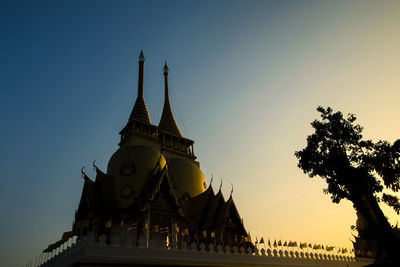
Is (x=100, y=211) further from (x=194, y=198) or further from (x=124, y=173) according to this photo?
(x=194, y=198)

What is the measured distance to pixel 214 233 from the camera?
80.4 feet

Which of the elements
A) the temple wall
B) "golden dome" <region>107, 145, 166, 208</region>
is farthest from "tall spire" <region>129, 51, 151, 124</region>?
the temple wall

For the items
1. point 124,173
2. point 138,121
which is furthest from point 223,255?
point 138,121

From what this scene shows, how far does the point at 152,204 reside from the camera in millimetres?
22234

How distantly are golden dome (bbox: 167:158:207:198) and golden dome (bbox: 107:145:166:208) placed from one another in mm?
3562

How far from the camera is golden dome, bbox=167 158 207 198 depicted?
30266 mm

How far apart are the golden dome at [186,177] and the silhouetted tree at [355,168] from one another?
1400 cm

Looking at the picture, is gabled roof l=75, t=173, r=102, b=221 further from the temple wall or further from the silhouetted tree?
the silhouetted tree

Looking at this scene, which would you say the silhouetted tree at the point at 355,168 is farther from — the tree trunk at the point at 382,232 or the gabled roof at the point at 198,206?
the gabled roof at the point at 198,206

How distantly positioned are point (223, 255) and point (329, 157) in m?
8.70

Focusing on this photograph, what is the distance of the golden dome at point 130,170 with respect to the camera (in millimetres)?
24938

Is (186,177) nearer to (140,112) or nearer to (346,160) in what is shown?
(140,112)

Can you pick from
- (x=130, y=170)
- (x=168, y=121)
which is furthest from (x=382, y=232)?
(x=168, y=121)

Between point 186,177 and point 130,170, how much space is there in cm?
665
